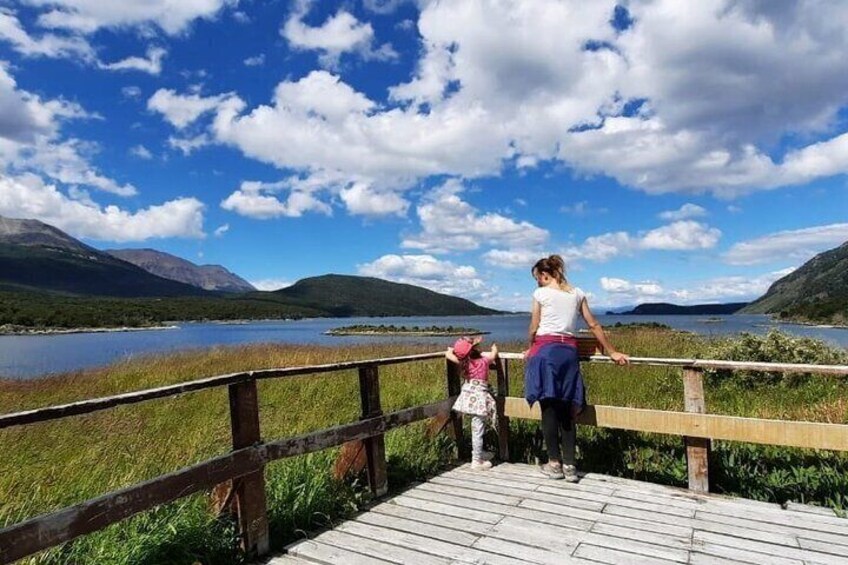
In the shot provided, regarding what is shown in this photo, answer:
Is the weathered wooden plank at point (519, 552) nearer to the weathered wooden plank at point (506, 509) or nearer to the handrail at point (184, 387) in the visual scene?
the weathered wooden plank at point (506, 509)

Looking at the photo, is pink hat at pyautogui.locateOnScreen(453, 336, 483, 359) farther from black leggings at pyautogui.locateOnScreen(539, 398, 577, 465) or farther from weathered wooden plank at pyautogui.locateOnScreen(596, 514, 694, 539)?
weathered wooden plank at pyautogui.locateOnScreen(596, 514, 694, 539)

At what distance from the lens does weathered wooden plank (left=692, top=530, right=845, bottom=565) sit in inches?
139

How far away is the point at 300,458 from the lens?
5145 millimetres

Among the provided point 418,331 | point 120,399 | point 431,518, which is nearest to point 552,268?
point 431,518

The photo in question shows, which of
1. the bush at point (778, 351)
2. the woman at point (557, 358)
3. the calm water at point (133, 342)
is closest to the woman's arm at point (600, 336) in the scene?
the woman at point (557, 358)

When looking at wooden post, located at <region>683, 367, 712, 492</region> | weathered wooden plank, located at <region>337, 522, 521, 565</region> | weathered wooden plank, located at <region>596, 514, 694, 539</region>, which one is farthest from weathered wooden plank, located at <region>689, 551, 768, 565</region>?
wooden post, located at <region>683, 367, 712, 492</region>

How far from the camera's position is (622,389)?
9148mm

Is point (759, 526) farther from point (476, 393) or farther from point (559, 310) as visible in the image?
point (476, 393)

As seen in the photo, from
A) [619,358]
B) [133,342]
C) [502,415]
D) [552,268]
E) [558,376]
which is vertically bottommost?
[133,342]

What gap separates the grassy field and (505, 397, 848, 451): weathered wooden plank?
64cm

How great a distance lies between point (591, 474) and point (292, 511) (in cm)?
276

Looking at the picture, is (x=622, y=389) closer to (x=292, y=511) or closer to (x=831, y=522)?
(x=831, y=522)

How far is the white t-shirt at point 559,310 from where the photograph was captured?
5.13 m

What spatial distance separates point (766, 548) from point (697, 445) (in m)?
1.27
